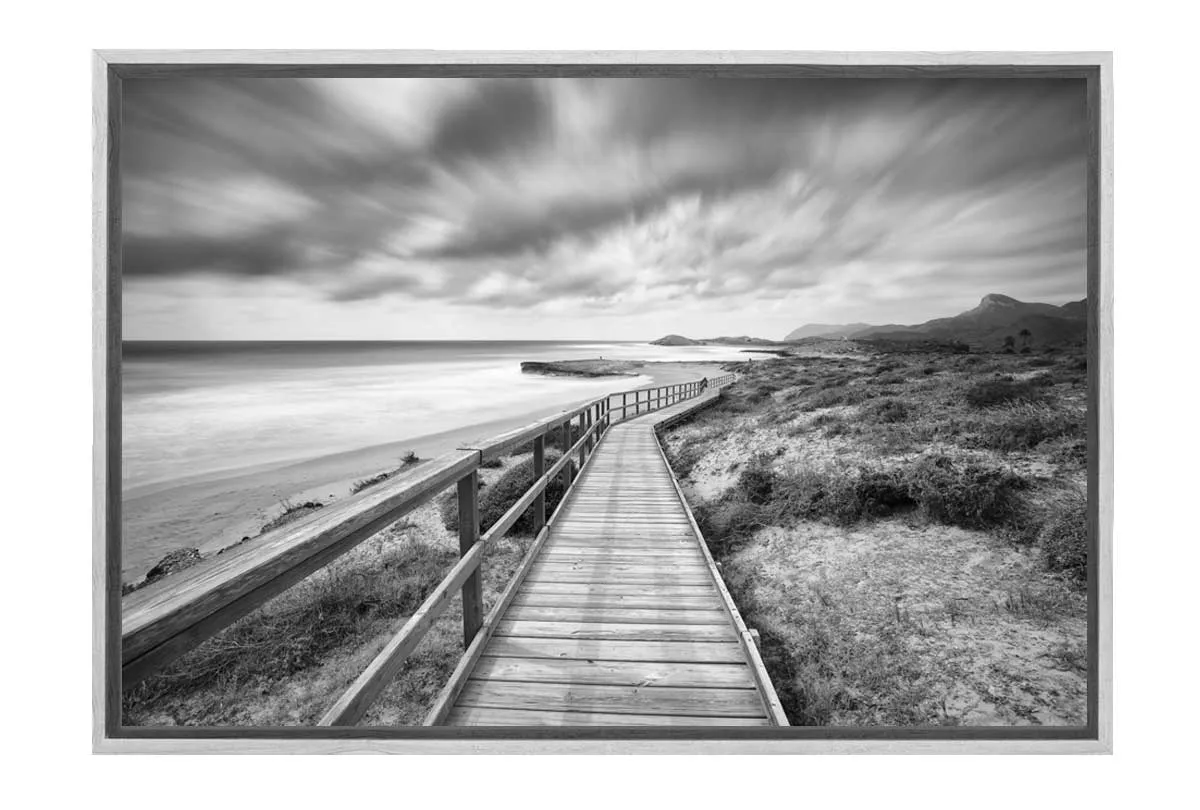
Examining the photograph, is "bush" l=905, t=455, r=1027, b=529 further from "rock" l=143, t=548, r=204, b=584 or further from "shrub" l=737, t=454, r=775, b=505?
"rock" l=143, t=548, r=204, b=584

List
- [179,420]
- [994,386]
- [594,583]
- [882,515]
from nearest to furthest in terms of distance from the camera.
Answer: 1. [179,420]
2. [594,583]
3. [882,515]
4. [994,386]

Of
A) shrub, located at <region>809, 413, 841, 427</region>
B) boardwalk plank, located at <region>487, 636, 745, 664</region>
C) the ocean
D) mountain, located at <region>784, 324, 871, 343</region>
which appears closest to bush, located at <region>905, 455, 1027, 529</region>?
mountain, located at <region>784, 324, 871, 343</region>

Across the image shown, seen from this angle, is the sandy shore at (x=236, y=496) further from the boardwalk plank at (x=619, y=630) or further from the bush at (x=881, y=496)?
the bush at (x=881, y=496)

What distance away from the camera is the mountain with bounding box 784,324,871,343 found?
15.5 feet

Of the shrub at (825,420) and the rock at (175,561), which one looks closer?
the rock at (175,561)

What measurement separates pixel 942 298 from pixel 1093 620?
7.44 feet

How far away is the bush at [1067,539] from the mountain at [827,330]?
2.14 meters

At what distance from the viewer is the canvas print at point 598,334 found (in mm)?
2109

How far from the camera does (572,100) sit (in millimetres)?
2863

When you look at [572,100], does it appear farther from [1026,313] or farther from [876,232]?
[1026,313]

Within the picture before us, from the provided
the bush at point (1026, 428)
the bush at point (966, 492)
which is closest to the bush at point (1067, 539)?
the bush at point (966, 492)

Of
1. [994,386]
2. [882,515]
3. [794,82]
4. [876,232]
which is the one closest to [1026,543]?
[882,515]

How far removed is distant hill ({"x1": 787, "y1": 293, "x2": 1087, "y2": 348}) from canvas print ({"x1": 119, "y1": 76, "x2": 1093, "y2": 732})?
39 millimetres

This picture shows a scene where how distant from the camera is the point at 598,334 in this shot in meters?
6.20
